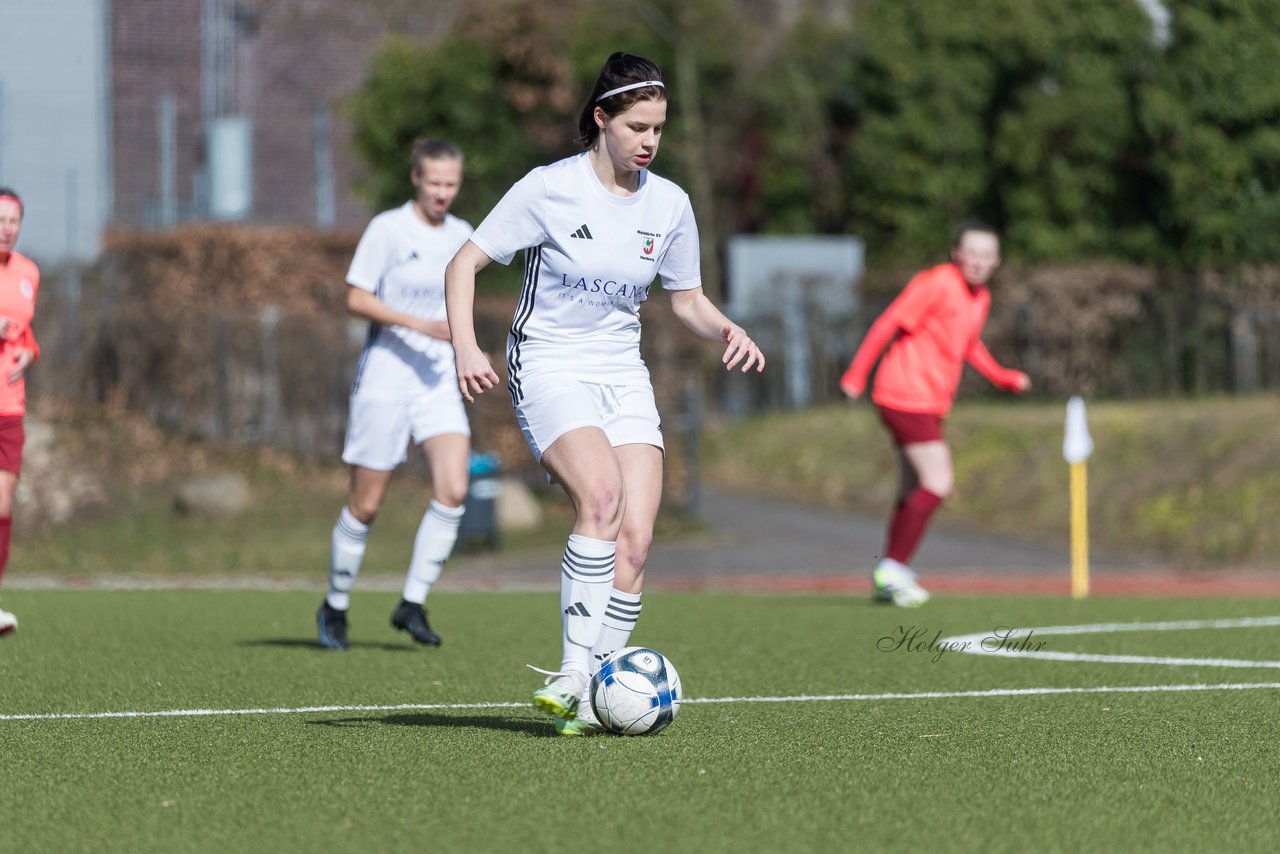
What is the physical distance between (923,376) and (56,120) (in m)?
20.7

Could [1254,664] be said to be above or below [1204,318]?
below

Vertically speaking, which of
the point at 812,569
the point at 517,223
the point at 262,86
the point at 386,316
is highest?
the point at 262,86

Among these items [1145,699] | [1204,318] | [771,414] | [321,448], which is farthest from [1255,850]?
[771,414]

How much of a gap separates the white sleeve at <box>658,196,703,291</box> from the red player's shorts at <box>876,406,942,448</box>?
538 centimetres

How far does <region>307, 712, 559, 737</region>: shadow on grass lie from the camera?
6.64 meters

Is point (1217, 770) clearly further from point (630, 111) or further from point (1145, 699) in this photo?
point (630, 111)

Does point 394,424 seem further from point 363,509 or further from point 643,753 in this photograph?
point 643,753

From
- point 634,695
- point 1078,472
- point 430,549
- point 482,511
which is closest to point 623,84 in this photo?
point 634,695

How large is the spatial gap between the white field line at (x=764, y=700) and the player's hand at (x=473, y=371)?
138 centimetres

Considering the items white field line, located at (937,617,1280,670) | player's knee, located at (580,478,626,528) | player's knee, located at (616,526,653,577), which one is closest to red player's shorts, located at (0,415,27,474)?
player's knee, located at (616,526,653,577)

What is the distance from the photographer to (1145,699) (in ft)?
24.1

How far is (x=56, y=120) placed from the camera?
98.1ft

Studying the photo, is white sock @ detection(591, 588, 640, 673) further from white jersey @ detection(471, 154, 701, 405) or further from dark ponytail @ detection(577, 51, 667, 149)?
dark ponytail @ detection(577, 51, 667, 149)

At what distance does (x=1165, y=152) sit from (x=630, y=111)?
21471 mm
